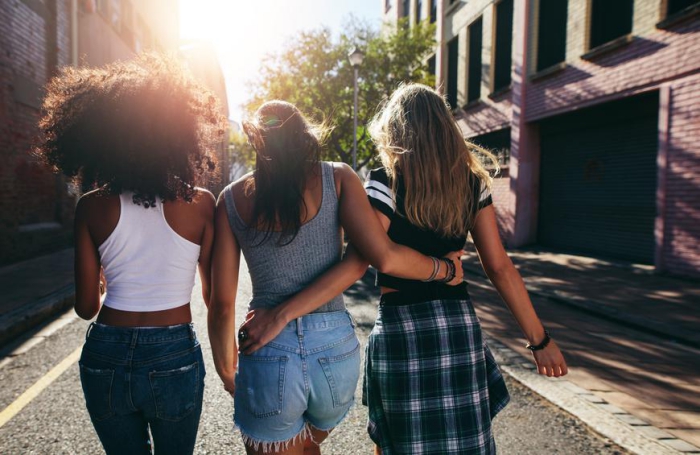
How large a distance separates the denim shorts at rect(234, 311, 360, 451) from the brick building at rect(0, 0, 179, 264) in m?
8.68

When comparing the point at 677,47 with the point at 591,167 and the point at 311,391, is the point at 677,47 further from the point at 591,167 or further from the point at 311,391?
the point at 311,391

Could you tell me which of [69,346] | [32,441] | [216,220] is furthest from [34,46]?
[216,220]

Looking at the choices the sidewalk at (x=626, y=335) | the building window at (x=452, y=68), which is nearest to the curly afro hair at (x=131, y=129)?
the sidewalk at (x=626, y=335)

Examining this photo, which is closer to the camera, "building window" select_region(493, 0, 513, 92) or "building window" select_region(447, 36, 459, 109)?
"building window" select_region(493, 0, 513, 92)

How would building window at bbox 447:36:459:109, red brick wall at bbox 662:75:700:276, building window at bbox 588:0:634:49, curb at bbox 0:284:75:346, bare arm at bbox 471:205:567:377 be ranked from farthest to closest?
building window at bbox 447:36:459:109 → building window at bbox 588:0:634:49 → red brick wall at bbox 662:75:700:276 → curb at bbox 0:284:75:346 → bare arm at bbox 471:205:567:377

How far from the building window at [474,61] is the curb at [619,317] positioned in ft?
35.2

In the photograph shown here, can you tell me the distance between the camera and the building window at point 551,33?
11.9 metres

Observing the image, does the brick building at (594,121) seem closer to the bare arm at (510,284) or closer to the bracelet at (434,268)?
the bare arm at (510,284)

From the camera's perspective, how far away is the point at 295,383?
1.49 metres

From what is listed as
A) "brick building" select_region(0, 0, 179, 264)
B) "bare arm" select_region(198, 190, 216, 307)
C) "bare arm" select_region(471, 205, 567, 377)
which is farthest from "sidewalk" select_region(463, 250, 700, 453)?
"brick building" select_region(0, 0, 179, 264)

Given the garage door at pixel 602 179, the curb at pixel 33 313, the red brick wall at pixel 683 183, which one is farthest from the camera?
the garage door at pixel 602 179

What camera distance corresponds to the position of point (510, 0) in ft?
46.5

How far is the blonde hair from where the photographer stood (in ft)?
5.63

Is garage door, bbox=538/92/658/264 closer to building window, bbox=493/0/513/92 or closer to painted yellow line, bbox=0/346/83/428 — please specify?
building window, bbox=493/0/513/92
